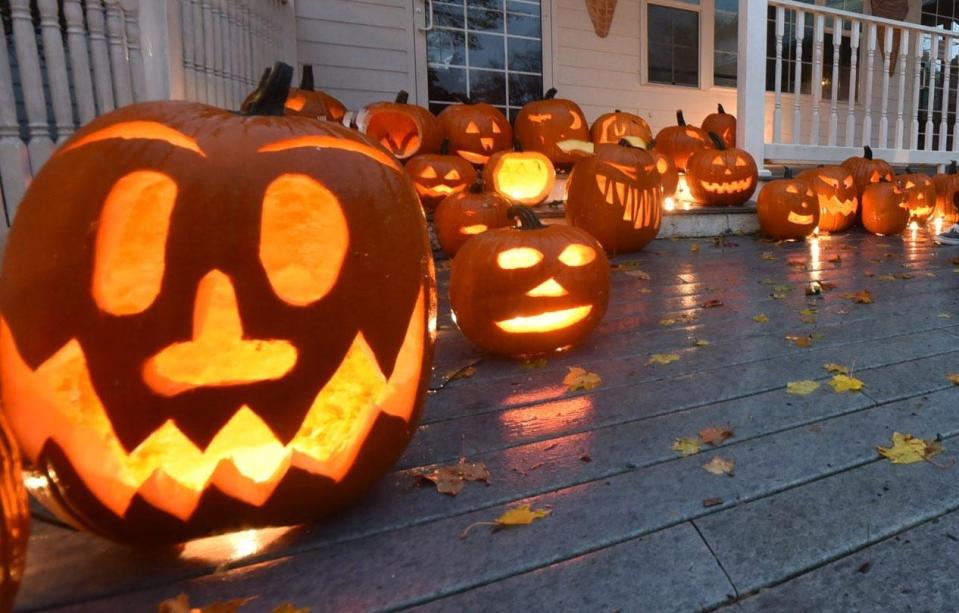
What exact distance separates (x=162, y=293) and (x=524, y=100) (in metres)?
6.53

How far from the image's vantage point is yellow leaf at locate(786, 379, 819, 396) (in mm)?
1646

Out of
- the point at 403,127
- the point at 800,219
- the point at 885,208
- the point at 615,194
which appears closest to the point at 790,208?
the point at 800,219

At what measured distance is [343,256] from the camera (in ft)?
3.33

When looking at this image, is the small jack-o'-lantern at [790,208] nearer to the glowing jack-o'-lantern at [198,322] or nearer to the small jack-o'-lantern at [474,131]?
the small jack-o'-lantern at [474,131]

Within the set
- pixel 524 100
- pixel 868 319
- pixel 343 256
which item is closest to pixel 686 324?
pixel 868 319

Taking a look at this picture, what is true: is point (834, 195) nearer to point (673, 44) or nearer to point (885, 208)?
point (885, 208)

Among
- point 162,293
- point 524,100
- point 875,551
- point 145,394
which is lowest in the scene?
point 875,551

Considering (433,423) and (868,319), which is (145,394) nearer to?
(433,423)

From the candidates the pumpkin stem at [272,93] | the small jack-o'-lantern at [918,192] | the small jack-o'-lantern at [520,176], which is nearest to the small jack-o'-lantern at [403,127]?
the small jack-o'-lantern at [520,176]

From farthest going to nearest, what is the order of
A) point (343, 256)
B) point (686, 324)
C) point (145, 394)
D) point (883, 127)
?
point (883, 127) → point (686, 324) → point (343, 256) → point (145, 394)

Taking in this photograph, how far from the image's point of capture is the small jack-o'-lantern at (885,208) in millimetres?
4977

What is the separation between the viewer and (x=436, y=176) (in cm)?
457

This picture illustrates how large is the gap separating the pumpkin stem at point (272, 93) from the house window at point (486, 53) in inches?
212

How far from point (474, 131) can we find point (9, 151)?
3.57m
